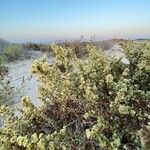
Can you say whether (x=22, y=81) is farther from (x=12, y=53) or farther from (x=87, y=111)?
(x=12, y=53)

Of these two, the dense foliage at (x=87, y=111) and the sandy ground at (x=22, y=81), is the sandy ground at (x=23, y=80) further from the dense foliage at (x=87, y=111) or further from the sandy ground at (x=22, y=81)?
the dense foliage at (x=87, y=111)

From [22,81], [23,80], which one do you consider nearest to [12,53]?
[22,81]

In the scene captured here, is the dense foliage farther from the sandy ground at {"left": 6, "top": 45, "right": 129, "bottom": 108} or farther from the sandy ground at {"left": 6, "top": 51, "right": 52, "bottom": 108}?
the sandy ground at {"left": 6, "top": 51, "right": 52, "bottom": 108}

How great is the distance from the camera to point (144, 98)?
3510mm

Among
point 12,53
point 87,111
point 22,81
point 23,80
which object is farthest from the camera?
point 12,53

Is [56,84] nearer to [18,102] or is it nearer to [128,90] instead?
[128,90]

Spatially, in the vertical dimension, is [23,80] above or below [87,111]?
below

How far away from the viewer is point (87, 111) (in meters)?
3.61

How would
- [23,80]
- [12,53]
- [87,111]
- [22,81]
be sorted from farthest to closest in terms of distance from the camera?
1. [12,53]
2. [22,81]
3. [23,80]
4. [87,111]

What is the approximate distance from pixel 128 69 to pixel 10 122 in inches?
52.7

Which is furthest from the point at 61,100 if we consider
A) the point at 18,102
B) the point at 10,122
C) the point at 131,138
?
the point at 18,102

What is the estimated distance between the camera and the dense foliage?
3.25 metres

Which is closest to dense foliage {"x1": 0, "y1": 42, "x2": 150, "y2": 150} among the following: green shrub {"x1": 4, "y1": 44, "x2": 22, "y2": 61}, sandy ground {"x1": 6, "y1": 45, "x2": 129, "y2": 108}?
sandy ground {"x1": 6, "y1": 45, "x2": 129, "y2": 108}

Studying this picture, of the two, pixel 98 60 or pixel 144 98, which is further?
pixel 98 60
